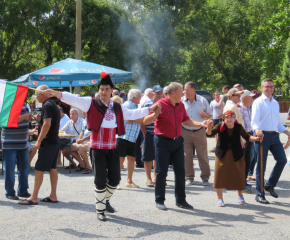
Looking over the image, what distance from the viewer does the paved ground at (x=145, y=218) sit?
468 cm

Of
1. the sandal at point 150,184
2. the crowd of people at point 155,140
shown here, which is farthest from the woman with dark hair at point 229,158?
the sandal at point 150,184

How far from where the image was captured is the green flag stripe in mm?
5449

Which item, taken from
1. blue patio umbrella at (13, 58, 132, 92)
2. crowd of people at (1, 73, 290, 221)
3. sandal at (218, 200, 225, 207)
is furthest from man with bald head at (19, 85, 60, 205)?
blue patio umbrella at (13, 58, 132, 92)

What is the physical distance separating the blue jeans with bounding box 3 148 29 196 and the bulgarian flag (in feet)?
3.86

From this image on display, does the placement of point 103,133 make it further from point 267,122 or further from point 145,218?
point 267,122

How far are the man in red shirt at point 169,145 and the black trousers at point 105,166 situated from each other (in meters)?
0.77

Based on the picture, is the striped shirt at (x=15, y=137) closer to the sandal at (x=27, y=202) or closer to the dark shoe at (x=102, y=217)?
the sandal at (x=27, y=202)

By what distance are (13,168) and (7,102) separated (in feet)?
4.92

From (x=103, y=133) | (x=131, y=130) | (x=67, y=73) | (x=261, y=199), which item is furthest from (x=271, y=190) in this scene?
(x=67, y=73)

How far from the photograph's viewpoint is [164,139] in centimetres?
592

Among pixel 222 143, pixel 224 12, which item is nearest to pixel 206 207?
pixel 222 143

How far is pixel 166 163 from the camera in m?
5.91

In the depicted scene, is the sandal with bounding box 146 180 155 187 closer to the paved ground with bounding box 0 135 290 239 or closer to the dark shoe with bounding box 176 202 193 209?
the paved ground with bounding box 0 135 290 239

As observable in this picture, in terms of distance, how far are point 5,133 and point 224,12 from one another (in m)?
28.7
